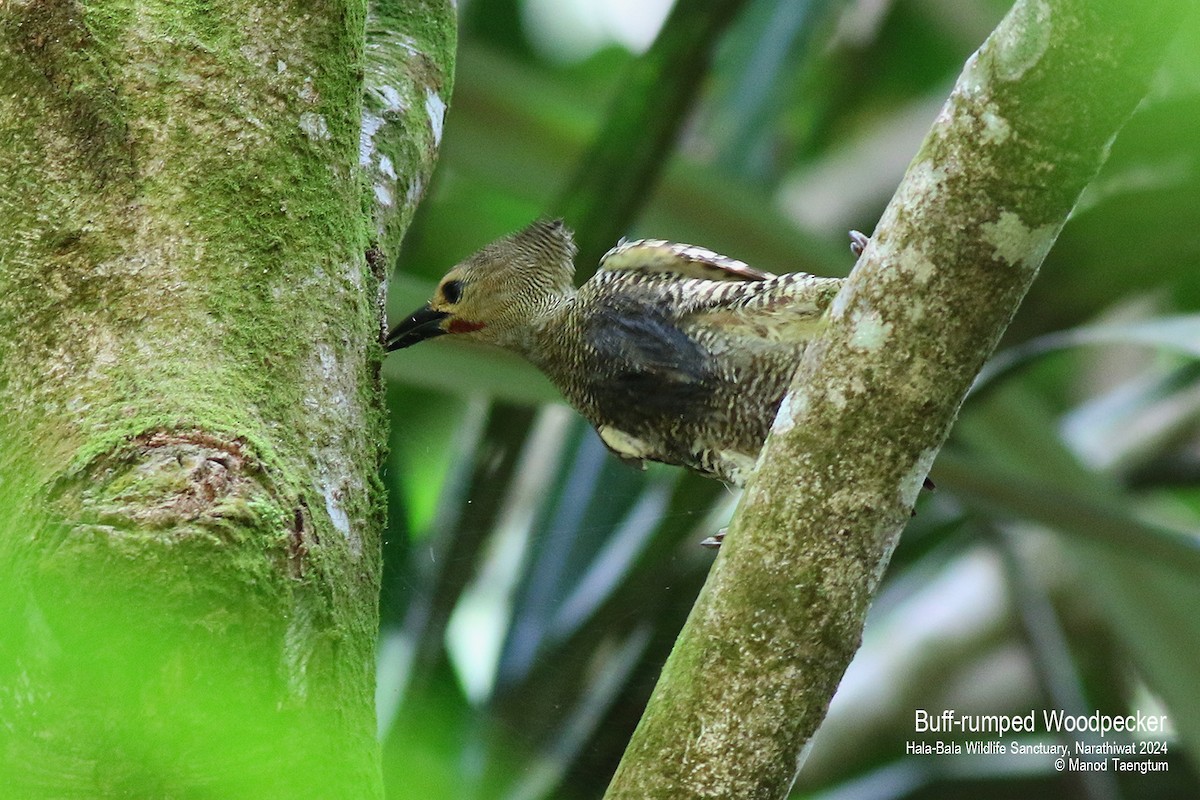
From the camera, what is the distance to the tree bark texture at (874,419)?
1388 millimetres

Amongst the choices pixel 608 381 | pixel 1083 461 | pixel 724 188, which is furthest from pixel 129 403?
pixel 1083 461

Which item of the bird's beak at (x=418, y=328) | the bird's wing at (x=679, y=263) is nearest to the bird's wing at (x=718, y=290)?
the bird's wing at (x=679, y=263)

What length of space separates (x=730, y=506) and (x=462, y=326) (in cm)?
94

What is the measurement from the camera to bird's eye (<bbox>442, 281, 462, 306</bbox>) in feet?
10.6

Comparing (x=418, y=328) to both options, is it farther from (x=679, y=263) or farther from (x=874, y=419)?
(x=874, y=419)

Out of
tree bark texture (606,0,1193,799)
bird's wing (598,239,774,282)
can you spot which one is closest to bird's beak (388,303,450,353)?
bird's wing (598,239,774,282)

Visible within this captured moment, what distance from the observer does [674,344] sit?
9.11 ft

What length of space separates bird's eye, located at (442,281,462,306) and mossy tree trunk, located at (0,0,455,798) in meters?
1.43

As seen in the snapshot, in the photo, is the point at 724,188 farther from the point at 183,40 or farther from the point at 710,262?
the point at 183,40

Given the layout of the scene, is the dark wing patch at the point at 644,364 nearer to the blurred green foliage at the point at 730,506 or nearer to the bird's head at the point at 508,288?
the bird's head at the point at 508,288

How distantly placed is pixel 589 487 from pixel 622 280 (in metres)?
1.17

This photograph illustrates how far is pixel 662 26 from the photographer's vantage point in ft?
10.6

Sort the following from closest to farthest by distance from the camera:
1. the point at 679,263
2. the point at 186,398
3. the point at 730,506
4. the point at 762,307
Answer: the point at 186,398
the point at 762,307
the point at 679,263
the point at 730,506

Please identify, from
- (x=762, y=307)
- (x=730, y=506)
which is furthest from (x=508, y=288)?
(x=730, y=506)
